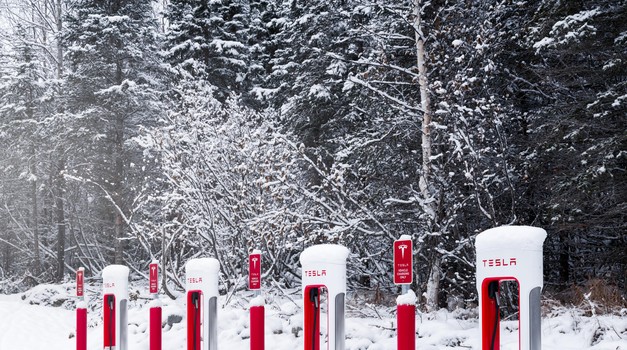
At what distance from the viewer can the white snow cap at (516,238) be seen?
4.84 meters

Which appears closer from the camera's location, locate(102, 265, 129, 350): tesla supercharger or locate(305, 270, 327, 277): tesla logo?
locate(305, 270, 327, 277): tesla logo

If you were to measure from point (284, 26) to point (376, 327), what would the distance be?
1371cm

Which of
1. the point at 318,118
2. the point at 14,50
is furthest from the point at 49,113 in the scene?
the point at 318,118

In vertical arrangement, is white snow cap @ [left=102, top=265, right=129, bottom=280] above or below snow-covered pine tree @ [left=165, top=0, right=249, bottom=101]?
below

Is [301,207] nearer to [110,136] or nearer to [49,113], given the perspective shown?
[110,136]

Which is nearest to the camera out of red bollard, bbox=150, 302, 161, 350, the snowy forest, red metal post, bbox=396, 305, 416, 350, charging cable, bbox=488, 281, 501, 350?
charging cable, bbox=488, 281, 501, 350

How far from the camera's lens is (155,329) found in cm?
895

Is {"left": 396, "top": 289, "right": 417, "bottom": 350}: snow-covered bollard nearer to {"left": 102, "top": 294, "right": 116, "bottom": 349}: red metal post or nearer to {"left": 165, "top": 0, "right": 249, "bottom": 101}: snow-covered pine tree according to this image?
{"left": 102, "top": 294, "right": 116, "bottom": 349}: red metal post

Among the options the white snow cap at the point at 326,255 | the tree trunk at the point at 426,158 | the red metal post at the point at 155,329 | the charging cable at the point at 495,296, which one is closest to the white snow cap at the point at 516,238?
the charging cable at the point at 495,296

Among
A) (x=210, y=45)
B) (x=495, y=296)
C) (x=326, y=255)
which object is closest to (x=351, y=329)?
(x=326, y=255)

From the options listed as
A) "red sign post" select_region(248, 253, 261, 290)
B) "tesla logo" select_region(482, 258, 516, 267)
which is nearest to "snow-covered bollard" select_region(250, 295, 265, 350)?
"red sign post" select_region(248, 253, 261, 290)

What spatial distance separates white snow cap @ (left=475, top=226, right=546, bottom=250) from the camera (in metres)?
4.84

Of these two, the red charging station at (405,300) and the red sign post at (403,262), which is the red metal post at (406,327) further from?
the red sign post at (403,262)

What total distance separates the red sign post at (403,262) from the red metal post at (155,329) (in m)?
4.11
